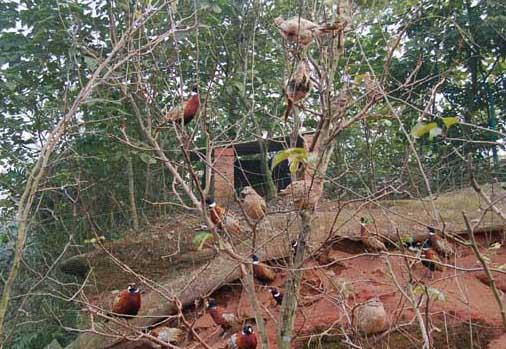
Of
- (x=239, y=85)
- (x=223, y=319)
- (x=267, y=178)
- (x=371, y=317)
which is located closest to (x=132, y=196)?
(x=267, y=178)

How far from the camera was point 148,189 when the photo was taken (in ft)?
17.2

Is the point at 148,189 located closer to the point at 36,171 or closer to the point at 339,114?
the point at 36,171

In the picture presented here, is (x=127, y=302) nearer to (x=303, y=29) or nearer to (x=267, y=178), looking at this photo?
(x=303, y=29)

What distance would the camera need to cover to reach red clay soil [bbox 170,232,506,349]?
3.12 m

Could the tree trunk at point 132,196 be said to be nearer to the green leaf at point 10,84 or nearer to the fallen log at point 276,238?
the fallen log at point 276,238

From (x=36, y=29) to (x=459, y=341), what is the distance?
378 centimetres

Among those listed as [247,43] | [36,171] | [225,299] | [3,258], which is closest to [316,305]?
[225,299]

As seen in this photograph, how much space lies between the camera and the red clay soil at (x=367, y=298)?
3115mm

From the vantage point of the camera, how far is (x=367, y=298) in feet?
11.4

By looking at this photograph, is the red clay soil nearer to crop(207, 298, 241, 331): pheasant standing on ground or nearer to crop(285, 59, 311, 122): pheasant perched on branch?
crop(207, 298, 241, 331): pheasant standing on ground

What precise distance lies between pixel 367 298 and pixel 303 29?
2273mm

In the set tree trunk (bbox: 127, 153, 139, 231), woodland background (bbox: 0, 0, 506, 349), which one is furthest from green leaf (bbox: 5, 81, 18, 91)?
tree trunk (bbox: 127, 153, 139, 231)

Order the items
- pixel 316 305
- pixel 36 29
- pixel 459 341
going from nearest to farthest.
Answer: pixel 459 341 → pixel 316 305 → pixel 36 29

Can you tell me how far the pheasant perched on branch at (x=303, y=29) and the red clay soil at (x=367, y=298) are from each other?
62.0 inches
